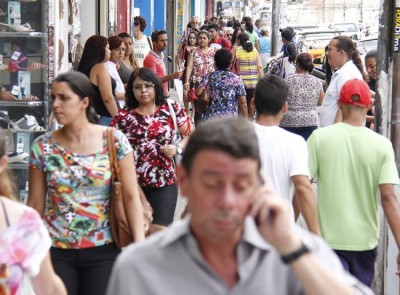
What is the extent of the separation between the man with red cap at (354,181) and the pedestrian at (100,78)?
4215 millimetres

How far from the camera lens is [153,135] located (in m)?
7.47

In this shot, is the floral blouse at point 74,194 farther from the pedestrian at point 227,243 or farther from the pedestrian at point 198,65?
the pedestrian at point 198,65

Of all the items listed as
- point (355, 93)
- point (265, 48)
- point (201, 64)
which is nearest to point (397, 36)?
point (355, 93)

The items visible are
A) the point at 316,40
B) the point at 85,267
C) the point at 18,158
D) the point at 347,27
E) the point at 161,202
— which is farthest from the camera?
the point at 347,27

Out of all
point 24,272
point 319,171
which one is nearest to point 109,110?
point 319,171

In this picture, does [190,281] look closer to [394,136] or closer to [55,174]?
[55,174]

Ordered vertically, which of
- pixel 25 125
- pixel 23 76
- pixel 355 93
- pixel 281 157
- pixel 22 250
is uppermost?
pixel 355 93

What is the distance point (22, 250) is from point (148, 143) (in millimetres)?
3514

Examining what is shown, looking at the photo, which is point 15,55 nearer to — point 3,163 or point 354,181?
point 354,181

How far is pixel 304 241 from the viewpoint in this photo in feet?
9.33

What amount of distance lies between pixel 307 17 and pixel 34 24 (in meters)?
84.5

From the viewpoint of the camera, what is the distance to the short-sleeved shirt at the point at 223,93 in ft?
39.3

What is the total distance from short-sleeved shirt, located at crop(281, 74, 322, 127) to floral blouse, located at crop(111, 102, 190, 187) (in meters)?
4.23

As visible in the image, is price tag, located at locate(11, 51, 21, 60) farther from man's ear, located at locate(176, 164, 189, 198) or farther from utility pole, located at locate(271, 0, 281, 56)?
utility pole, located at locate(271, 0, 281, 56)
